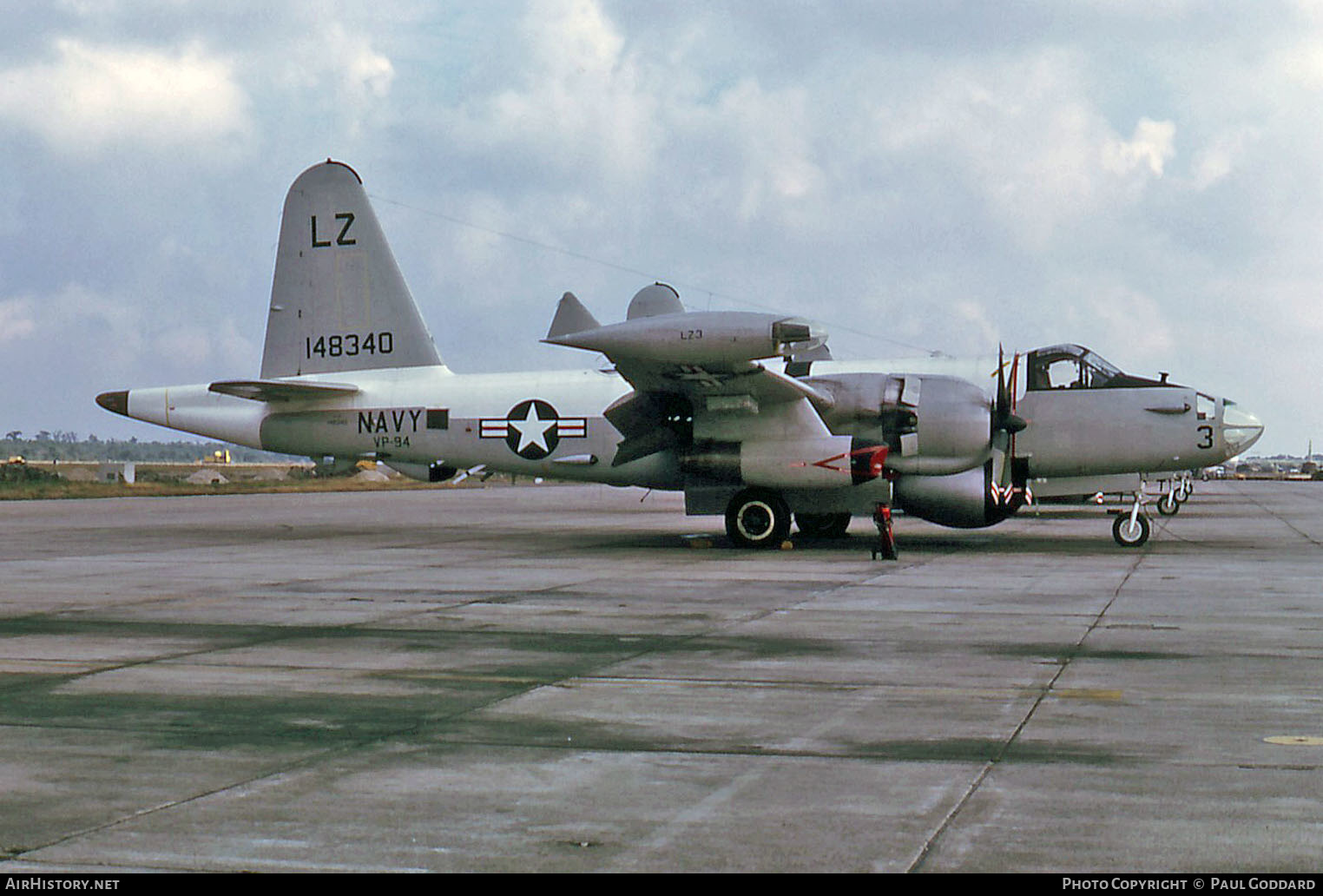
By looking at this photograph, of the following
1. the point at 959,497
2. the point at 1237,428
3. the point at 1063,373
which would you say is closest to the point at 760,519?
the point at 959,497

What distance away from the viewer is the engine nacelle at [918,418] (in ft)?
70.3

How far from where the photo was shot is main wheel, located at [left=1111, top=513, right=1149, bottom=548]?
23.1 metres

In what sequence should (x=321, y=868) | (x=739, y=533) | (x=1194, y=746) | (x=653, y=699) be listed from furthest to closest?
1. (x=739, y=533)
2. (x=653, y=699)
3. (x=1194, y=746)
4. (x=321, y=868)

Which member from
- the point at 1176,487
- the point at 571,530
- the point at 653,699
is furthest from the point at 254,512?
the point at 653,699

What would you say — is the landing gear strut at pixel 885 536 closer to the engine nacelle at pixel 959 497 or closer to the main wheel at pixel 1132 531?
the engine nacelle at pixel 959 497

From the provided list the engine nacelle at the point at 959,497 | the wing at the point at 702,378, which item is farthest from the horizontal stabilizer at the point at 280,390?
the engine nacelle at the point at 959,497

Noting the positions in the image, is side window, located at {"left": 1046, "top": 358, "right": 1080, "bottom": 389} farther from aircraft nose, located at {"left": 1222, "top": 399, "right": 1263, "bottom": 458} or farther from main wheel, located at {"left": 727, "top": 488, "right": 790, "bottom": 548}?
main wheel, located at {"left": 727, "top": 488, "right": 790, "bottom": 548}

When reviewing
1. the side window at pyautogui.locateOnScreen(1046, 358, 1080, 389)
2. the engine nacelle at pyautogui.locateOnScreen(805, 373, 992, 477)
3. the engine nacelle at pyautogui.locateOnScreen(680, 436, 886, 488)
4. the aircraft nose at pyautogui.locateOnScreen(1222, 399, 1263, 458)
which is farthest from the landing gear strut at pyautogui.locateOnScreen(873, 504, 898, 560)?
the aircraft nose at pyautogui.locateOnScreen(1222, 399, 1263, 458)

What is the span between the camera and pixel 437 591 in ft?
50.7

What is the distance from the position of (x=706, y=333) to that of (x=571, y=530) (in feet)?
34.9

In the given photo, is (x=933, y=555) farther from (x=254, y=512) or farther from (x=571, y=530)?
(x=254, y=512)

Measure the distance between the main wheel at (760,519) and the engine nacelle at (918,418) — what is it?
158 centimetres

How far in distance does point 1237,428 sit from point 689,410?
9467 millimetres

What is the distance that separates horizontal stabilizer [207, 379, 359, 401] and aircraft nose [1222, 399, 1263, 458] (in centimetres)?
1553
